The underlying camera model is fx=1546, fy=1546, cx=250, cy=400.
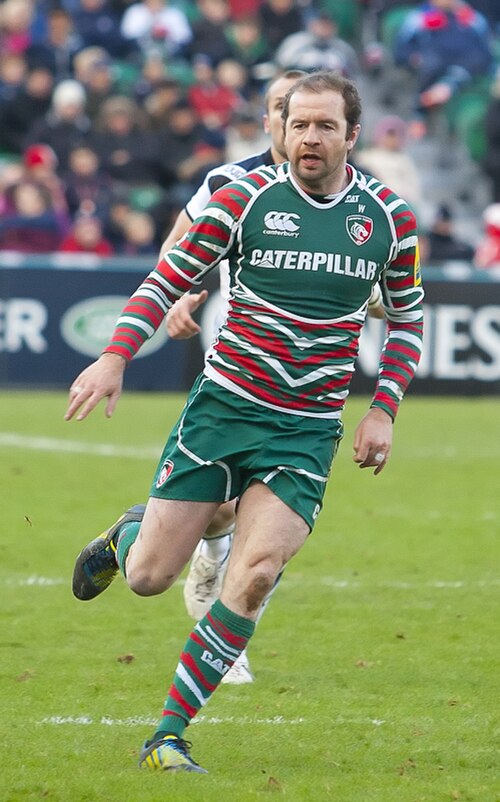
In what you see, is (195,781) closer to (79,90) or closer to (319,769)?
(319,769)

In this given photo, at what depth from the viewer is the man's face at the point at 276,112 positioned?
6.36 metres

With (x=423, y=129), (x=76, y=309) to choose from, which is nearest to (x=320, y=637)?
(x=76, y=309)

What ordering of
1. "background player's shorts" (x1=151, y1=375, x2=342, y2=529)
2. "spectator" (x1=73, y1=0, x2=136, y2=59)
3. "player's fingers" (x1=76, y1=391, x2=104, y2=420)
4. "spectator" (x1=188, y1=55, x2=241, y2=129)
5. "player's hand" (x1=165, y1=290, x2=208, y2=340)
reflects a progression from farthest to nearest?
"spectator" (x1=73, y1=0, x2=136, y2=59)
"spectator" (x1=188, y1=55, x2=241, y2=129)
"player's hand" (x1=165, y1=290, x2=208, y2=340)
"background player's shorts" (x1=151, y1=375, x2=342, y2=529)
"player's fingers" (x1=76, y1=391, x2=104, y2=420)

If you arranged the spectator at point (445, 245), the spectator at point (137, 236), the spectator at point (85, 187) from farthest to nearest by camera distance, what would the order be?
the spectator at point (445, 245), the spectator at point (85, 187), the spectator at point (137, 236)

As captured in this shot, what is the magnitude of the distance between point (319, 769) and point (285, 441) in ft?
A: 3.55

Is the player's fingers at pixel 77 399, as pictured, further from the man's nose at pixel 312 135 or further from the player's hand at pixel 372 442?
the man's nose at pixel 312 135

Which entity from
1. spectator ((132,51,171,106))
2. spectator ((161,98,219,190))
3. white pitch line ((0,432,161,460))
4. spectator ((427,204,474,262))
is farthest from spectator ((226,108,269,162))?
white pitch line ((0,432,161,460))

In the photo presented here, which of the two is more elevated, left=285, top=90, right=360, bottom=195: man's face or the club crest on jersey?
left=285, top=90, right=360, bottom=195: man's face

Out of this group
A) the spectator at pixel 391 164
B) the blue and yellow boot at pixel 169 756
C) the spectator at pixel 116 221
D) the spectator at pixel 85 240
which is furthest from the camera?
the spectator at pixel 391 164

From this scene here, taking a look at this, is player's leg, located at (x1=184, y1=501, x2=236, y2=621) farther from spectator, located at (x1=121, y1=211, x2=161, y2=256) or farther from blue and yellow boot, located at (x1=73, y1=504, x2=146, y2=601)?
spectator, located at (x1=121, y1=211, x2=161, y2=256)

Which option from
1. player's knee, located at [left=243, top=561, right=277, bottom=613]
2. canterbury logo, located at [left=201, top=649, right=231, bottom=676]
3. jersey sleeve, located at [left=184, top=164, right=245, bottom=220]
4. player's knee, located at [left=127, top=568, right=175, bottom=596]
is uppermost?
jersey sleeve, located at [left=184, top=164, right=245, bottom=220]

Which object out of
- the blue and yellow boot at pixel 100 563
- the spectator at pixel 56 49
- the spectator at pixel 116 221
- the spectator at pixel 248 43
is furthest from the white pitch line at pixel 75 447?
the spectator at pixel 248 43

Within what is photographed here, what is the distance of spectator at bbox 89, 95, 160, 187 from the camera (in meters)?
18.9

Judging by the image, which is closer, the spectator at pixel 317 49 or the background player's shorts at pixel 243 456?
the background player's shorts at pixel 243 456
